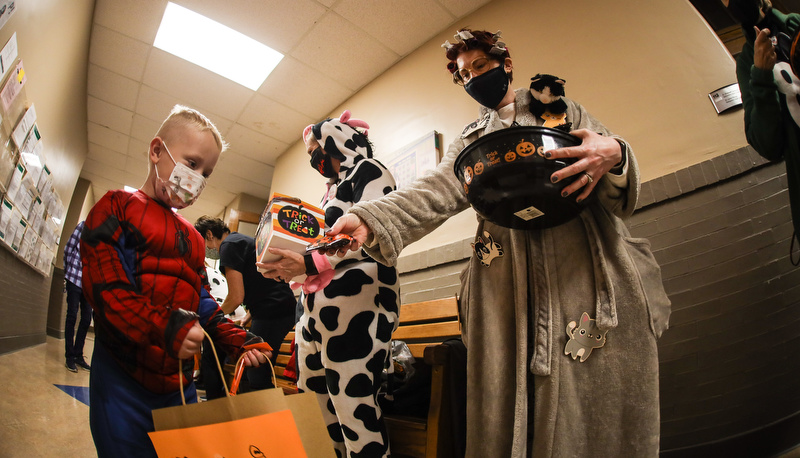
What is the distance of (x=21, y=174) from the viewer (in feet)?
8.63

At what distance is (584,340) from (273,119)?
4.47 metres

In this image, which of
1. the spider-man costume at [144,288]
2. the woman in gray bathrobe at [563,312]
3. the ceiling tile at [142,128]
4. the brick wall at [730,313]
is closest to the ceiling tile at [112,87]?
the ceiling tile at [142,128]

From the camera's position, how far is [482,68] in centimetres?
98

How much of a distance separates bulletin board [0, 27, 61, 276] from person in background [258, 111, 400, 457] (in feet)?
7.18

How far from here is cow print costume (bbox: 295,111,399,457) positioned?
39.8 inches

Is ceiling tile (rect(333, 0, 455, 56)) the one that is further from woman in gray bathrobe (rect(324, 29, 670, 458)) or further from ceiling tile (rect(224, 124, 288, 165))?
woman in gray bathrobe (rect(324, 29, 670, 458))

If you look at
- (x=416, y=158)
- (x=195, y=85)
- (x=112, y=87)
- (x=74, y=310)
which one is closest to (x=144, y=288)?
(x=416, y=158)

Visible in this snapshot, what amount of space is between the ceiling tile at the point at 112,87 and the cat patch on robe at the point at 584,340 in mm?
5007

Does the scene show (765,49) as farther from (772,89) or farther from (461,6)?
(461,6)

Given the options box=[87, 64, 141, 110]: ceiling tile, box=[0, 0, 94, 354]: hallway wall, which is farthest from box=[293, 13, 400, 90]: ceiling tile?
box=[87, 64, 141, 110]: ceiling tile

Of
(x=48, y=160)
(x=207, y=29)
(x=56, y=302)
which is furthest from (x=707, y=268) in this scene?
(x=56, y=302)

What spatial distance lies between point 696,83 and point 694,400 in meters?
1.45

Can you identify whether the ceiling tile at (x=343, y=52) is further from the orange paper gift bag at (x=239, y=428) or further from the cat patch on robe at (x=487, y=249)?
the orange paper gift bag at (x=239, y=428)

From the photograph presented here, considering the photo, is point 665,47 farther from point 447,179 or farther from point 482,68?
point 447,179
